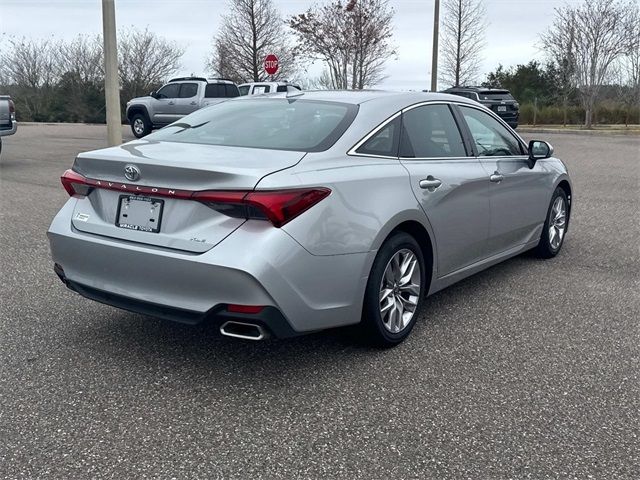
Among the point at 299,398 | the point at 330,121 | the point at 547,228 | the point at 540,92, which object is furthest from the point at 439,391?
the point at 540,92

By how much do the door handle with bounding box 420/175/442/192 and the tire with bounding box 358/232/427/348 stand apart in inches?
14.1

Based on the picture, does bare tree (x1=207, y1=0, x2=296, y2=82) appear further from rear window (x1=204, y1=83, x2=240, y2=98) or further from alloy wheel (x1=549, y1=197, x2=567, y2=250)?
alloy wheel (x1=549, y1=197, x2=567, y2=250)

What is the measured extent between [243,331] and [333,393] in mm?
577

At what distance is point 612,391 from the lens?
3561mm

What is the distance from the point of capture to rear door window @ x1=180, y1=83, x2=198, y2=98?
70.4 feet

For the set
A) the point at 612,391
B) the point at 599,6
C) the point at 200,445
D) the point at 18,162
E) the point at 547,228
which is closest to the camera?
the point at 200,445

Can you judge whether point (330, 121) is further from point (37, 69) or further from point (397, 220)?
point (37, 69)

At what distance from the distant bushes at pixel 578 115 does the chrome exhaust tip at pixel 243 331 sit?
3740 centimetres

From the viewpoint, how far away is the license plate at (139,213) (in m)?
3.45

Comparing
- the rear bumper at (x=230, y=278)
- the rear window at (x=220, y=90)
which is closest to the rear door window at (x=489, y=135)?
the rear bumper at (x=230, y=278)

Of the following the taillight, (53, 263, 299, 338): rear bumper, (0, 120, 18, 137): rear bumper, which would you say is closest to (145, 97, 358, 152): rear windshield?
the taillight

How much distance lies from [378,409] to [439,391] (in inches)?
15.4

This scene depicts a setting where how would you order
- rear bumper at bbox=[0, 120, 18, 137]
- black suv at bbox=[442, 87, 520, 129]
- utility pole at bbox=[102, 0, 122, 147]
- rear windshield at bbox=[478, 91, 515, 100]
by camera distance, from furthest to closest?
rear windshield at bbox=[478, 91, 515, 100], black suv at bbox=[442, 87, 520, 129], rear bumper at bbox=[0, 120, 18, 137], utility pole at bbox=[102, 0, 122, 147]

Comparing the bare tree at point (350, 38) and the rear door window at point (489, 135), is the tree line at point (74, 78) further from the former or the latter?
the rear door window at point (489, 135)
